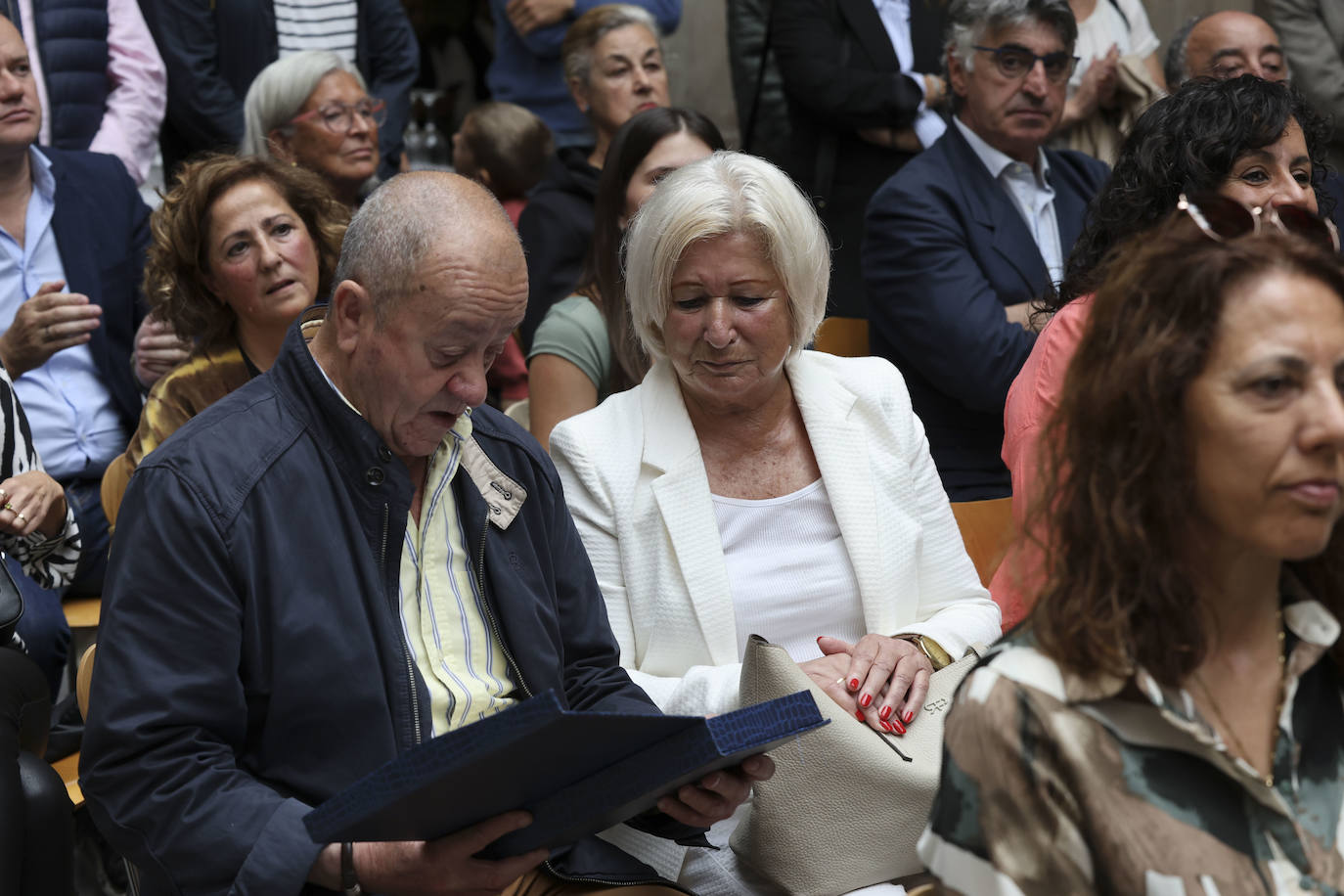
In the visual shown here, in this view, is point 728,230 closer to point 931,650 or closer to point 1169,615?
point 931,650

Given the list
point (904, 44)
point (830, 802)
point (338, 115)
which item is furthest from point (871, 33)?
point (830, 802)

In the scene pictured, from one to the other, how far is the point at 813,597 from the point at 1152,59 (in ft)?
11.9

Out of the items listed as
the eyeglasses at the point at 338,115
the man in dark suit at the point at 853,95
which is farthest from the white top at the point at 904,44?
the eyeglasses at the point at 338,115

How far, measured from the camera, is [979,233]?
3.93 m

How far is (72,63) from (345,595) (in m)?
3.28

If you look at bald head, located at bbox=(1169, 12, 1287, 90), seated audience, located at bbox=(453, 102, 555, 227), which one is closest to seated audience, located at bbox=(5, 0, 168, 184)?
seated audience, located at bbox=(453, 102, 555, 227)

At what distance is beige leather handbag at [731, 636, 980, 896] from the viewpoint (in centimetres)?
228

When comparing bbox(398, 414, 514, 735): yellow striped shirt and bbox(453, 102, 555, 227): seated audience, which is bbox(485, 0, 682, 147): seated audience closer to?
bbox(453, 102, 555, 227): seated audience

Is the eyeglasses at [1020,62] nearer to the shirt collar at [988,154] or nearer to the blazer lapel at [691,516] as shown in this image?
the shirt collar at [988,154]

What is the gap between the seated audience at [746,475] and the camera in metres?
2.65

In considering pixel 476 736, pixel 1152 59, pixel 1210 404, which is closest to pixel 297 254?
pixel 476 736

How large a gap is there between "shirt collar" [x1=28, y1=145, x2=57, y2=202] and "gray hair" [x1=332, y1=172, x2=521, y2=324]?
2332 millimetres

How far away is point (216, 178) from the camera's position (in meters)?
3.53

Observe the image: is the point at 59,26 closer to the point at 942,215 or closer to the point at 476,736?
the point at 942,215
